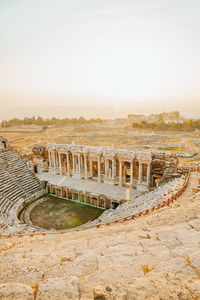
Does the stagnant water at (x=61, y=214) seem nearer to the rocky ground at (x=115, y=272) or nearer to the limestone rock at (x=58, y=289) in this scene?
the rocky ground at (x=115, y=272)

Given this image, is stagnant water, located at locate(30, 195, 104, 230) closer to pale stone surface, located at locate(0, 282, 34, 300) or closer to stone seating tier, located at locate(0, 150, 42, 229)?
stone seating tier, located at locate(0, 150, 42, 229)

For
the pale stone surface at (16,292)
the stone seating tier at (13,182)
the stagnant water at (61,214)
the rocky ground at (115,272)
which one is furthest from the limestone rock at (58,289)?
the stone seating tier at (13,182)

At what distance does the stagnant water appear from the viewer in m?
19.3

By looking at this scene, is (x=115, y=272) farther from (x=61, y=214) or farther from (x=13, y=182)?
(x=13, y=182)

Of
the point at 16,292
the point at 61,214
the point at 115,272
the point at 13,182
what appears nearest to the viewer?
the point at 16,292

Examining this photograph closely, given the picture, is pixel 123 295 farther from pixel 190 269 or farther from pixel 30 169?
pixel 30 169

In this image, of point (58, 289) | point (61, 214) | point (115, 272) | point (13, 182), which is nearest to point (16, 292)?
point (58, 289)

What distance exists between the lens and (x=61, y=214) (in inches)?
829

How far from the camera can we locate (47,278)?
3303 mm

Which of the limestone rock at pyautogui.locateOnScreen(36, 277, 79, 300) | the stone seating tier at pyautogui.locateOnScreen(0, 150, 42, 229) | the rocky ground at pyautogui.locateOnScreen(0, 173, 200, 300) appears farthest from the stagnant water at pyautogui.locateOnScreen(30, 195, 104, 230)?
the limestone rock at pyautogui.locateOnScreen(36, 277, 79, 300)

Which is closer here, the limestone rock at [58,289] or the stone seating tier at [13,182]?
the limestone rock at [58,289]

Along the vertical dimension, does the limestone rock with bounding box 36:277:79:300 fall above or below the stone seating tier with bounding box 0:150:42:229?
above

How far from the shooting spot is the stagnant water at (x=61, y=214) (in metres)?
19.3

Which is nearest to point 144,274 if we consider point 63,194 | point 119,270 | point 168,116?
point 119,270
